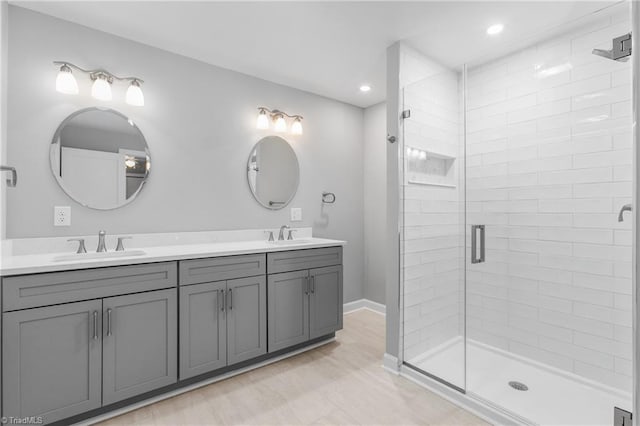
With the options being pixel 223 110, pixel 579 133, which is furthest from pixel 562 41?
pixel 223 110

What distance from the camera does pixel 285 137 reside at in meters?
3.17

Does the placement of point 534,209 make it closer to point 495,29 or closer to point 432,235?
point 432,235

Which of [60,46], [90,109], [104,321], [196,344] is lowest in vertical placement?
[196,344]

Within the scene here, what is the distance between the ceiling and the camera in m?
1.95

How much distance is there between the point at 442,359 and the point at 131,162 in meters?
2.80

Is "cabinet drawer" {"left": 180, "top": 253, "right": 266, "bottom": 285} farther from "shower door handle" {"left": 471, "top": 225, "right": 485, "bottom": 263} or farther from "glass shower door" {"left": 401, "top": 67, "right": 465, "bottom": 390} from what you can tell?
"shower door handle" {"left": 471, "top": 225, "right": 485, "bottom": 263}

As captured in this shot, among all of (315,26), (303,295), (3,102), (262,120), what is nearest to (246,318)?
(303,295)

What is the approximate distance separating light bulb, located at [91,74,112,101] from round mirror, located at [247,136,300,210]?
117cm

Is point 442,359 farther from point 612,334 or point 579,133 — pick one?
point 579,133

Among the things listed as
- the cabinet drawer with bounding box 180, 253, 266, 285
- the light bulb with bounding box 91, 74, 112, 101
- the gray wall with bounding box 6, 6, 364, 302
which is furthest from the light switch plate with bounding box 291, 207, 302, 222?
the light bulb with bounding box 91, 74, 112, 101

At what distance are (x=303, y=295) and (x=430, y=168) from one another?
4.91 ft

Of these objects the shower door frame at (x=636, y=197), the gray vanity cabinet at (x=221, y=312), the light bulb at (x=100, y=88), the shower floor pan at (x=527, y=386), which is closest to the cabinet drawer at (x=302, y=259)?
the gray vanity cabinet at (x=221, y=312)
